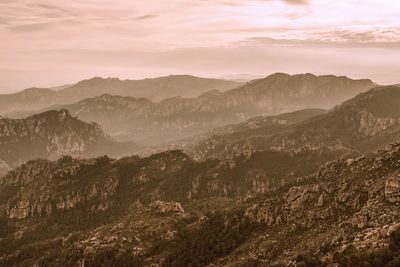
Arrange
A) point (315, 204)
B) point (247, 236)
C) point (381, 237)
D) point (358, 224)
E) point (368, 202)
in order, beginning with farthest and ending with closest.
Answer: point (247, 236)
point (315, 204)
point (368, 202)
point (358, 224)
point (381, 237)

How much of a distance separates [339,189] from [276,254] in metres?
42.8

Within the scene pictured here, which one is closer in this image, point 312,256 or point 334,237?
point 312,256

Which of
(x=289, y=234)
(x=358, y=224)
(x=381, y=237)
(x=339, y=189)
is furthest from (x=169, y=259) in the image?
(x=381, y=237)

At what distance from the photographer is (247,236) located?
7485 inches

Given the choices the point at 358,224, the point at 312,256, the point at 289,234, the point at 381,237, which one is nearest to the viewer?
the point at 381,237

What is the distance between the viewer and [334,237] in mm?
136625

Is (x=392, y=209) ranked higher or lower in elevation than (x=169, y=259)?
higher

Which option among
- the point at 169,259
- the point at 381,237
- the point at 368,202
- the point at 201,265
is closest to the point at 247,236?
the point at 201,265

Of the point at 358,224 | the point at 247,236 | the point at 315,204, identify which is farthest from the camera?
the point at 247,236

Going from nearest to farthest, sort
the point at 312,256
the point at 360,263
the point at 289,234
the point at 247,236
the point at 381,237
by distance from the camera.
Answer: the point at 360,263 < the point at 381,237 < the point at 312,256 < the point at 289,234 < the point at 247,236

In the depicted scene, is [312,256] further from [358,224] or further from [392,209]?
[392,209]

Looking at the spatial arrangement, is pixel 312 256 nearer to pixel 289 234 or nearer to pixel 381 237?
pixel 381 237

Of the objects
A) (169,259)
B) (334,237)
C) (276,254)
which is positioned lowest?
(169,259)

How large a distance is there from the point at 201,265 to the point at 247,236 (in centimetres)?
2280
